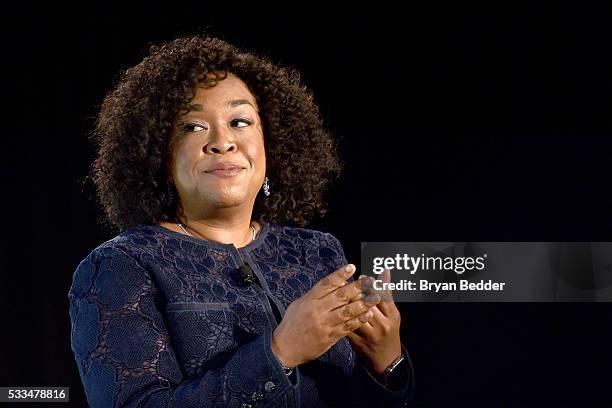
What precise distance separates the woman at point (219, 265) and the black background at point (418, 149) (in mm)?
1639

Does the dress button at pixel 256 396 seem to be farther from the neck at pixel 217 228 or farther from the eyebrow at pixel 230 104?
the eyebrow at pixel 230 104

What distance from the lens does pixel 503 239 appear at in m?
3.71

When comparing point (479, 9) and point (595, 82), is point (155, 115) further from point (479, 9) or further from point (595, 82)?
point (595, 82)

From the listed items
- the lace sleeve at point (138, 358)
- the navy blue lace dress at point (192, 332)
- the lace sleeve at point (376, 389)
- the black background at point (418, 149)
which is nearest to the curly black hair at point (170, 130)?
the navy blue lace dress at point (192, 332)

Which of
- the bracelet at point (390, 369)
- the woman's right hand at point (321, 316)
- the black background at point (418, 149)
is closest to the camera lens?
the woman's right hand at point (321, 316)

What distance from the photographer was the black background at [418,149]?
3.56 m

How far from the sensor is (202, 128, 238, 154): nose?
64.0 inches

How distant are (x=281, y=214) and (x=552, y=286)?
2171 millimetres

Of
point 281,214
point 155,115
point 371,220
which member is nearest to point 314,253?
point 281,214

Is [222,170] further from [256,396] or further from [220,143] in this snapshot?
[256,396]

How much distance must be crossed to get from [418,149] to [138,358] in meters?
2.53

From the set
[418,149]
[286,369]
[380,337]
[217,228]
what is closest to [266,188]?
[217,228]

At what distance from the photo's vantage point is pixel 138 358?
1379 millimetres

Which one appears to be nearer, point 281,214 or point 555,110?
point 281,214
